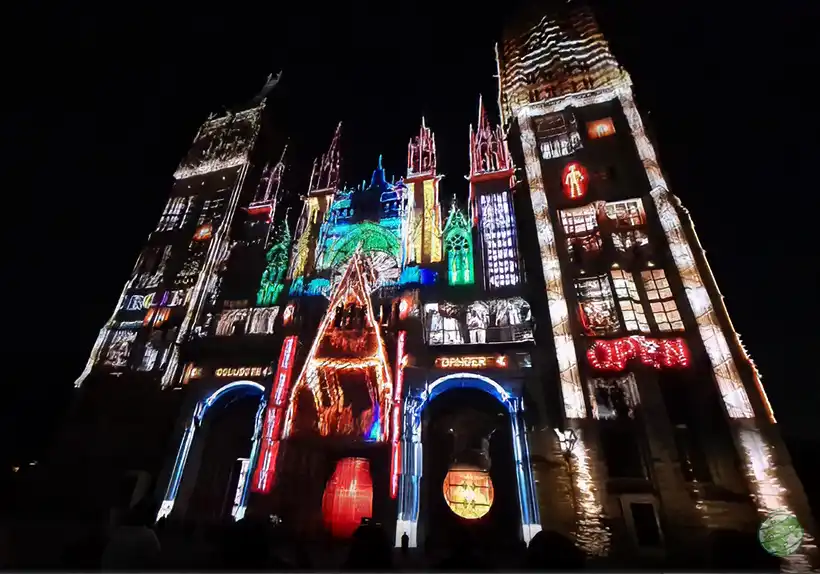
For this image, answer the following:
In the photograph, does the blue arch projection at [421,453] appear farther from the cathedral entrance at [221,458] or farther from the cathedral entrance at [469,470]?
the cathedral entrance at [221,458]

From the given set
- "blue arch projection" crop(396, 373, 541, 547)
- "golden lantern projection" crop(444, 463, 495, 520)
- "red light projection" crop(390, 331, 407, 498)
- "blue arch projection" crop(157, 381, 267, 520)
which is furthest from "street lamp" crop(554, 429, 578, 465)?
"blue arch projection" crop(157, 381, 267, 520)

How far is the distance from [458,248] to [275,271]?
13.8m

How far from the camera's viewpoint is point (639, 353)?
66.8ft

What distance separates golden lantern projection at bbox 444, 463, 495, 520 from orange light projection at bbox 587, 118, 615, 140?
23.7m

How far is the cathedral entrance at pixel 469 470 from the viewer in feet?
64.4

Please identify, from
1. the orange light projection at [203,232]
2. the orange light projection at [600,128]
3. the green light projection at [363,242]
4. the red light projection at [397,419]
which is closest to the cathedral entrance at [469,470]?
the red light projection at [397,419]

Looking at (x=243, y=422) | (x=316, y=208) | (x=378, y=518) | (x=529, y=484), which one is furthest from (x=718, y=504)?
(x=316, y=208)

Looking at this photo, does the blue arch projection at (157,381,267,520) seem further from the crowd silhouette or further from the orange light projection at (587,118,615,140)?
the orange light projection at (587,118,615,140)

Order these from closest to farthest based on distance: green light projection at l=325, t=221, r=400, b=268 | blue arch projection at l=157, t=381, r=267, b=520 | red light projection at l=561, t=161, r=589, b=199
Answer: blue arch projection at l=157, t=381, r=267, b=520, red light projection at l=561, t=161, r=589, b=199, green light projection at l=325, t=221, r=400, b=268

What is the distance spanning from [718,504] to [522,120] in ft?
87.1

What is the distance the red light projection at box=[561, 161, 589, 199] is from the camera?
88.1 feet

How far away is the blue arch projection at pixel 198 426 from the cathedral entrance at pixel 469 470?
9.17m

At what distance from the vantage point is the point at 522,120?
31531 millimetres

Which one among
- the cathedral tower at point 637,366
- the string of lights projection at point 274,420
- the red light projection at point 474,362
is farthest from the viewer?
the red light projection at point 474,362
